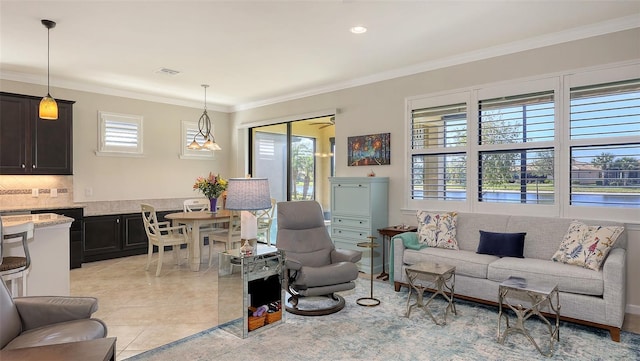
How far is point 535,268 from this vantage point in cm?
343

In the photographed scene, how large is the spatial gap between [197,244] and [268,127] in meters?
2.90

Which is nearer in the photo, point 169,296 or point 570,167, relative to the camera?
point 570,167

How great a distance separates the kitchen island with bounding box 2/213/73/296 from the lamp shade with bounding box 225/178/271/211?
1.58 metres

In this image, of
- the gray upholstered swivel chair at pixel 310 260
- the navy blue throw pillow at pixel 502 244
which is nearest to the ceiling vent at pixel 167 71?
the gray upholstered swivel chair at pixel 310 260

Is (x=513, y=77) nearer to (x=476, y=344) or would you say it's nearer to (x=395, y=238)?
(x=395, y=238)

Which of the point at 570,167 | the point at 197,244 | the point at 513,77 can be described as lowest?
the point at 197,244

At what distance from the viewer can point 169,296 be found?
422cm

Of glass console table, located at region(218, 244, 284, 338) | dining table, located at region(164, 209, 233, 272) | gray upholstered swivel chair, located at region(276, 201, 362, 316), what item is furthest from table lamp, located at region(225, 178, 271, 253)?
dining table, located at region(164, 209, 233, 272)

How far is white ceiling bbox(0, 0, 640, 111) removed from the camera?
10.9 feet

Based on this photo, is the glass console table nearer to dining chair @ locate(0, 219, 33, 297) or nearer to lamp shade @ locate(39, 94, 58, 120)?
dining chair @ locate(0, 219, 33, 297)

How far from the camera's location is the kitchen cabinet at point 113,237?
5.84m

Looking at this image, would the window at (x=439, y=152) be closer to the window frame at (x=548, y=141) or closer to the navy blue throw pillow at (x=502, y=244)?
the window frame at (x=548, y=141)

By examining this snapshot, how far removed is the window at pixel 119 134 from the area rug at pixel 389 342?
4.35 meters

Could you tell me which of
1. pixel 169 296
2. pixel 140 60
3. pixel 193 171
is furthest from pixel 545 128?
pixel 193 171
